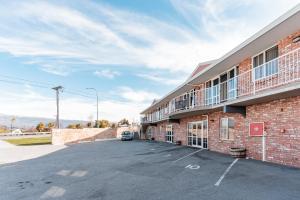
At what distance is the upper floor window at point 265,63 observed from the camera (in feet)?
38.3

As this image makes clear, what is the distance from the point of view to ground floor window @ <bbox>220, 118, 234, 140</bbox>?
15.1 metres

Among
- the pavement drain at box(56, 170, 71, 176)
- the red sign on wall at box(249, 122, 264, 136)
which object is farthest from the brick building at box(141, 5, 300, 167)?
the pavement drain at box(56, 170, 71, 176)

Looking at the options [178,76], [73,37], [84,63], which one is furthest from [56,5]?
[178,76]

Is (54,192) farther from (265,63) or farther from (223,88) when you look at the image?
(223,88)

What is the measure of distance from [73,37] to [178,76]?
1618 centimetres

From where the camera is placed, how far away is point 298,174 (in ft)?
28.4

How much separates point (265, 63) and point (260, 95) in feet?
6.36

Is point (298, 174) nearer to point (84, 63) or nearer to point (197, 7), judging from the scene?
point (197, 7)

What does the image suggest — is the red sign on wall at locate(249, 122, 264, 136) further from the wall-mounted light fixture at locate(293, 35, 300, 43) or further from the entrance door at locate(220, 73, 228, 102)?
the wall-mounted light fixture at locate(293, 35, 300, 43)

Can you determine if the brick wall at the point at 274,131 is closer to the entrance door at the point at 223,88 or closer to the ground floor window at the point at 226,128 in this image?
the ground floor window at the point at 226,128

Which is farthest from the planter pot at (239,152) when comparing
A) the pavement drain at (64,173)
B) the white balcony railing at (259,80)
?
the pavement drain at (64,173)

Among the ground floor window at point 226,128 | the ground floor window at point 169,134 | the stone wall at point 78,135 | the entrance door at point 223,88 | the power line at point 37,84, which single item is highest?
the power line at point 37,84

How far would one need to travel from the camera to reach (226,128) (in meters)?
15.8

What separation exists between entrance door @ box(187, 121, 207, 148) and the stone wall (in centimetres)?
1840
